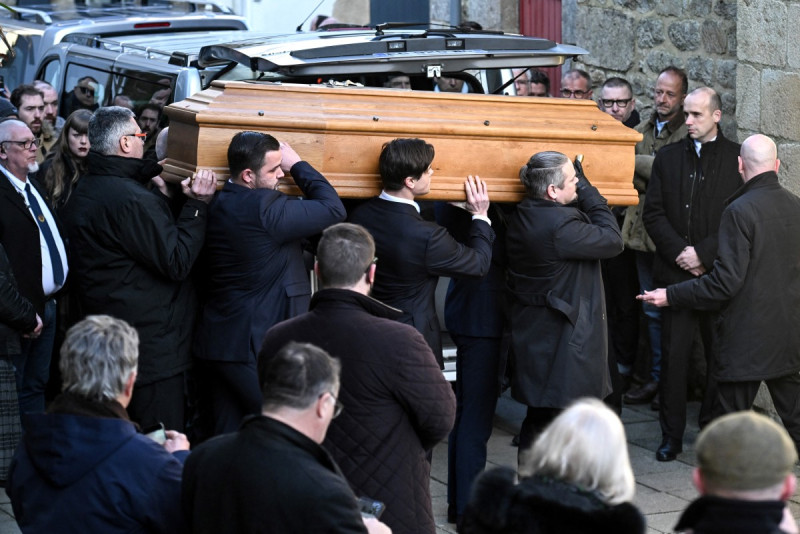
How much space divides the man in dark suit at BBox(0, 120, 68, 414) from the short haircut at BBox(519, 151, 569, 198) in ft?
7.99

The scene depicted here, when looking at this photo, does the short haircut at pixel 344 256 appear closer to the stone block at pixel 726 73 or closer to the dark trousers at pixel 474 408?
the dark trousers at pixel 474 408

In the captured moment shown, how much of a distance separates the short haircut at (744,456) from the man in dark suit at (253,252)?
2794 mm

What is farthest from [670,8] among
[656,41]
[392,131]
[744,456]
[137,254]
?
[744,456]

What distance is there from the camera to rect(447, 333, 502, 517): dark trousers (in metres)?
6.21

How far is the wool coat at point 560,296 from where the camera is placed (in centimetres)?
582

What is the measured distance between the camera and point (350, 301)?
4.46 metres

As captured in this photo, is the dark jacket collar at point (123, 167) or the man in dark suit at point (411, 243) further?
the dark jacket collar at point (123, 167)

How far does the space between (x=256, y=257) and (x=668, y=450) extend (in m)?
2.90

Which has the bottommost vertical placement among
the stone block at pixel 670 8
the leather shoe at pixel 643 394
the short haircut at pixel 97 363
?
the leather shoe at pixel 643 394

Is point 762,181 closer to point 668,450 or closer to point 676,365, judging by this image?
point 676,365

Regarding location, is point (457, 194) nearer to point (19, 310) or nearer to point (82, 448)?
point (19, 310)

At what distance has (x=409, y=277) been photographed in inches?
223

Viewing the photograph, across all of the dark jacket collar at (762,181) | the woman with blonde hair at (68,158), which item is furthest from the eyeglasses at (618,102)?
the woman with blonde hair at (68,158)

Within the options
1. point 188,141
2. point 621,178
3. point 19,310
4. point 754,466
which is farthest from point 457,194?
point 754,466
